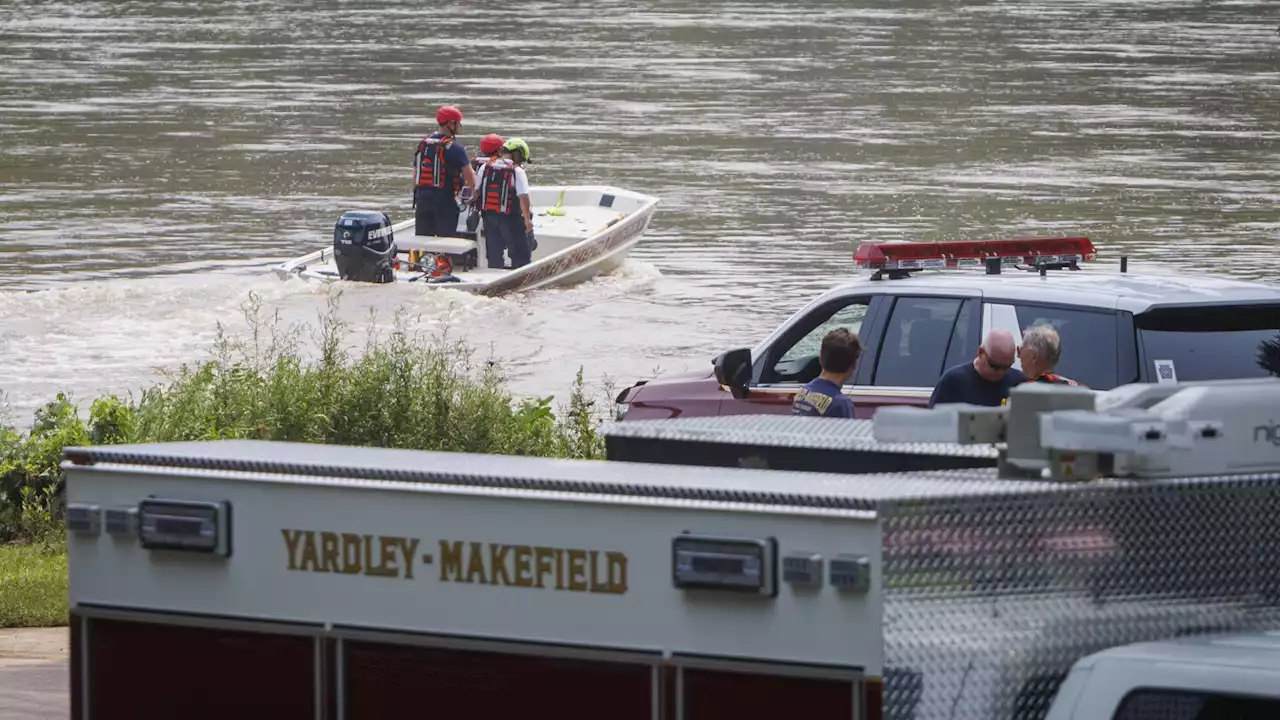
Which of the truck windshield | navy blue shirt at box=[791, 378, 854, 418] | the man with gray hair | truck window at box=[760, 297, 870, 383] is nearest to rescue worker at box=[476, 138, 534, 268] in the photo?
truck window at box=[760, 297, 870, 383]

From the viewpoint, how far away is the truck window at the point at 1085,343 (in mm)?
9211

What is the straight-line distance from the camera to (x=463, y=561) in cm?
452

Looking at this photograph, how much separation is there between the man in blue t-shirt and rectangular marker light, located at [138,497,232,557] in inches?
162

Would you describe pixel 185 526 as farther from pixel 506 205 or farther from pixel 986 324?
pixel 506 205

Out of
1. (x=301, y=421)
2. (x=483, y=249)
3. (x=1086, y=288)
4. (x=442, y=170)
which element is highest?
(x=442, y=170)

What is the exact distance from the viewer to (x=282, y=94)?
53719mm

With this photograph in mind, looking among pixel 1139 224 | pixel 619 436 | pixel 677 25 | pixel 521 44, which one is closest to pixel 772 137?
pixel 1139 224

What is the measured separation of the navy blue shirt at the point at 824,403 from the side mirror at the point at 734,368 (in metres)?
1.35

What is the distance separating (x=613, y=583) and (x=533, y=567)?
0.20m

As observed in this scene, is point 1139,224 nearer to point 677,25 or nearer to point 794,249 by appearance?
point 794,249

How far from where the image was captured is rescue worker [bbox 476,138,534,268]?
2212 centimetres

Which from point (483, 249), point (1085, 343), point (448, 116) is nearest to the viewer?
point (1085, 343)

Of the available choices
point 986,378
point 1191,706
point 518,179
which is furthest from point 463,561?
point 518,179

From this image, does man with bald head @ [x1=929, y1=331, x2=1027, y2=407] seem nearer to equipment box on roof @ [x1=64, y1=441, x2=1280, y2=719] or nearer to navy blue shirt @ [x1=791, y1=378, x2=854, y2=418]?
navy blue shirt @ [x1=791, y1=378, x2=854, y2=418]
